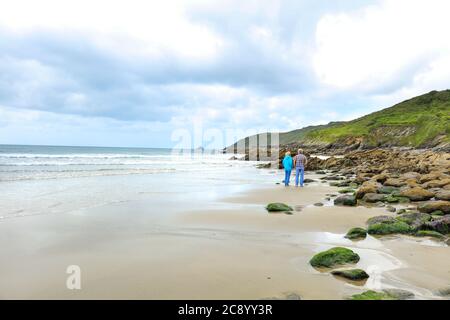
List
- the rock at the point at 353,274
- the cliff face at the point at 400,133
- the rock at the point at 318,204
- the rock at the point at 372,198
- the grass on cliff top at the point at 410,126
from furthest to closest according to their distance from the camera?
1. the grass on cliff top at the point at 410,126
2. the cliff face at the point at 400,133
3. the rock at the point at 372,198
4. the rock at the point at 318,204
5. the rock at the point at 353,274

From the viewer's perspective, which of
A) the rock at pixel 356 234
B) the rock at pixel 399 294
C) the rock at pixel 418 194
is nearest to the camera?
the rock at pixel 399 294

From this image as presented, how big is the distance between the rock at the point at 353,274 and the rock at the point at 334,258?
0.39m

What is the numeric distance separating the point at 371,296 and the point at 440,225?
15.3 ft

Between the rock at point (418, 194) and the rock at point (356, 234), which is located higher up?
the rock at point (418, 194)

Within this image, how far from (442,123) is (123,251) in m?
88.9

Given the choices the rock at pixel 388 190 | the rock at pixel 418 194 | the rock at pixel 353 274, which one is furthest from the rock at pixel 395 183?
the rock at pixel 353 274

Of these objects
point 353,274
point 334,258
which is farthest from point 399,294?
point 334,258

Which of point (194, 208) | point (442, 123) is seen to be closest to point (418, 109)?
point (442, 123)

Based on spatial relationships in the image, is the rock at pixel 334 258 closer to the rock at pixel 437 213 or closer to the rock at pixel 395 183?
the rock at pixel 437 213

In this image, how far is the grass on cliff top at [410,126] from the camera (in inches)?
3088

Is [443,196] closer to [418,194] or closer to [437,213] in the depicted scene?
[418,194]

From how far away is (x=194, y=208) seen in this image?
11.3 metres

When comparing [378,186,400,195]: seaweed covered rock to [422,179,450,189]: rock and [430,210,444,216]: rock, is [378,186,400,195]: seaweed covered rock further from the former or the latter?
[430,210,444,216]: rock

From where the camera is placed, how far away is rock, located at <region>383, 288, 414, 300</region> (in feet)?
13.8
